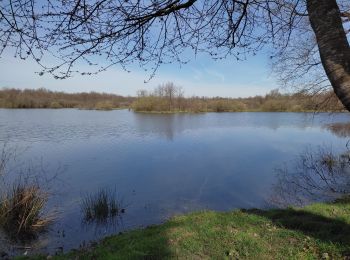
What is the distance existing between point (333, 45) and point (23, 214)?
6845 mm

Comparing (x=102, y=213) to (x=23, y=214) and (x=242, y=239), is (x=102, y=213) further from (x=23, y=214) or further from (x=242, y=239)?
(x=242, y=239)

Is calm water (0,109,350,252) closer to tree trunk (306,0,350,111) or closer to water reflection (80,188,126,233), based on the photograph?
water reflection (80,188,126,233)

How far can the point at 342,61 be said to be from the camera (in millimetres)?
2736

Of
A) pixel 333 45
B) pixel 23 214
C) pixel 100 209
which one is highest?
pixel 333 45

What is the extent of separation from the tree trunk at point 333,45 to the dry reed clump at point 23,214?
21.4 feet

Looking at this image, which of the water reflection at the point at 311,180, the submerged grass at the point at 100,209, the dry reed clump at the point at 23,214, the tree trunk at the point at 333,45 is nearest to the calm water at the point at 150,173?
the submerged grass at the point at 100,209

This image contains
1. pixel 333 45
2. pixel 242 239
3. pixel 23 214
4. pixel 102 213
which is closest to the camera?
pixel 333 45

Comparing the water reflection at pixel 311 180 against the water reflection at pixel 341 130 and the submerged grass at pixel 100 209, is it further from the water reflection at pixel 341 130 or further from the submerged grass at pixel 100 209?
the water reflection at pixel 341 130

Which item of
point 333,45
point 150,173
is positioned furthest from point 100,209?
point 333,45

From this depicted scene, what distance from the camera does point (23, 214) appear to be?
7.14 m

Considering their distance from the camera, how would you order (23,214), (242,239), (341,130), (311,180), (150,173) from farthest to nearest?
(341,130) < (150,173) < (311,180) < (23,214) < (242,239)

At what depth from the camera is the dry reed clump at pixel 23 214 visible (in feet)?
22.8

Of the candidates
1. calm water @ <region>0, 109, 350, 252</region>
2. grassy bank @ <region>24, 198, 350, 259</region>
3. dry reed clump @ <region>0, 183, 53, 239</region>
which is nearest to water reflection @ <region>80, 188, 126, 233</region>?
calm water @ <region>0, 109, 350, 252</region>

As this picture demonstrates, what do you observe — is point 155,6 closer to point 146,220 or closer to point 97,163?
point 146,220
